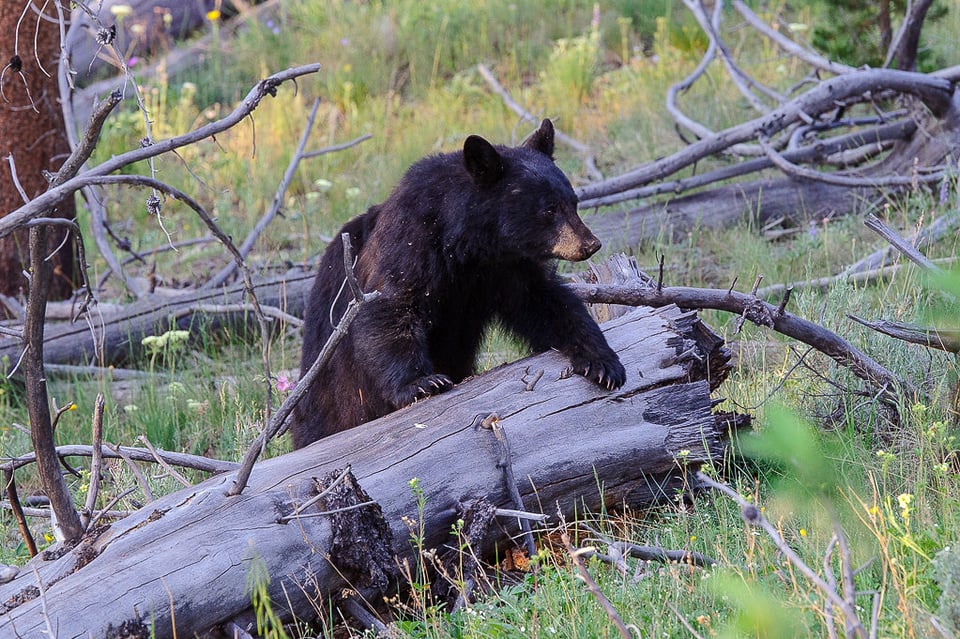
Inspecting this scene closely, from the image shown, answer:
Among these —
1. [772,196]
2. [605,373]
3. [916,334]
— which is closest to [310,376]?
[605,373]

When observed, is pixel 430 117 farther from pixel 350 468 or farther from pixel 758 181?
pixel 350 468

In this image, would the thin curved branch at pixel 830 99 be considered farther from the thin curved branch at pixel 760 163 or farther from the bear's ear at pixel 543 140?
the bear's ear at pixel 543 140

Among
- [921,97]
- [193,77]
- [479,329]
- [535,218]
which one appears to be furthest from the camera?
[193,77]

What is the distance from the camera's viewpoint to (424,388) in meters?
3.61

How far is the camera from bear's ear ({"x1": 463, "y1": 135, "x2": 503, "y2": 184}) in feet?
12.3

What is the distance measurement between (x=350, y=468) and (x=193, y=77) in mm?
9692

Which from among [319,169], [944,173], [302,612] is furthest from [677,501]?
[319,169]

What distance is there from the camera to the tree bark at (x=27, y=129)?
6.27 metres

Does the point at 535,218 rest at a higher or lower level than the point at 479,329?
higher

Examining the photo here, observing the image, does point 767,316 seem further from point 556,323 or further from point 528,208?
point 528,208

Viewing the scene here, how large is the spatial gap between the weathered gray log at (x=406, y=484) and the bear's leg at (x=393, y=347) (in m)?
0.19

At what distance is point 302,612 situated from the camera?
290cm

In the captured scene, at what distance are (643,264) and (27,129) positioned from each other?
4020mm

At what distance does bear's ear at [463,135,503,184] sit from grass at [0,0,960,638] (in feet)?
3.34
